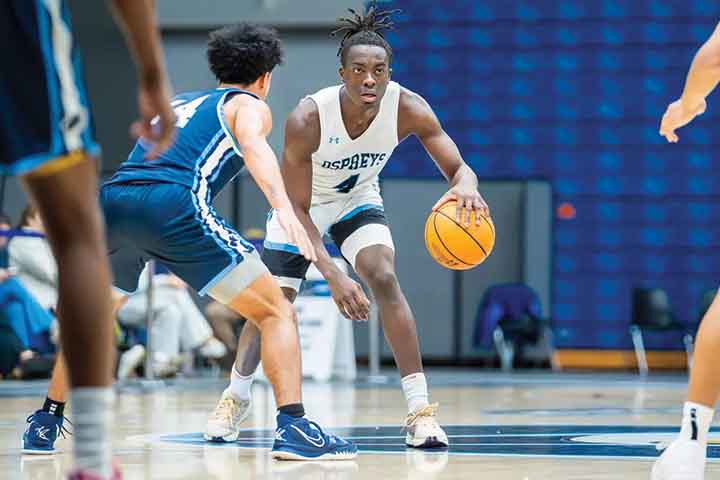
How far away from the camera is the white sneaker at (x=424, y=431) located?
513 cm

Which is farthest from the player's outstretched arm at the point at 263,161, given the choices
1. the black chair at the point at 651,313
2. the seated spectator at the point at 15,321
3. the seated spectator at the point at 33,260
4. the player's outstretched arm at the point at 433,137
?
the black chair at the point at 651,313

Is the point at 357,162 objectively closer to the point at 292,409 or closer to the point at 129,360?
the point at 292,409

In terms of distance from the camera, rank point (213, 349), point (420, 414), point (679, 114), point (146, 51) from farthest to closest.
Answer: point (213, 349) < point (420, 414) < point (679, 114) < point (146, 51)

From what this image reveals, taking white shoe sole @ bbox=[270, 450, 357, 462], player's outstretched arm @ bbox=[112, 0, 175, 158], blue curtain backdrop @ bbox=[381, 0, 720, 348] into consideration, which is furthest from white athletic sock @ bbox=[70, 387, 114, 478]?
blue curtain backdrop @ bbox=[381, 0, 720, 348]

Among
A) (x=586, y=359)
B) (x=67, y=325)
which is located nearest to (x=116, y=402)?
Answer: (x=67, y=325)

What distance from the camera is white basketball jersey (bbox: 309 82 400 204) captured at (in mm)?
5547

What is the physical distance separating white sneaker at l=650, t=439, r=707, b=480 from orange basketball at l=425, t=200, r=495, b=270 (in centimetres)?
176

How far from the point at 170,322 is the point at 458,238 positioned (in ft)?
23.4

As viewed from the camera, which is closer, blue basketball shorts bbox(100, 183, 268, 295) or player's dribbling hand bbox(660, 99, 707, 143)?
player's dribbling hand bbox(660, 99, 707, 143)

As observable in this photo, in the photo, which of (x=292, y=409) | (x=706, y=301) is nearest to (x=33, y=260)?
(x=292, y=409)

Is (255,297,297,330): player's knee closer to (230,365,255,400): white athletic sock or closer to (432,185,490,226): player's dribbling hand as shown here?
(432,185,490,226): player's dribbling hand

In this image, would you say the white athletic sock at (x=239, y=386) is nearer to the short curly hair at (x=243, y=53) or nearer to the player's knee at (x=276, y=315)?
the player's knee at (x=276, y=315)

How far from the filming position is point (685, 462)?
350cm

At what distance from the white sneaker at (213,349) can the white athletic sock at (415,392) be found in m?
7.24
